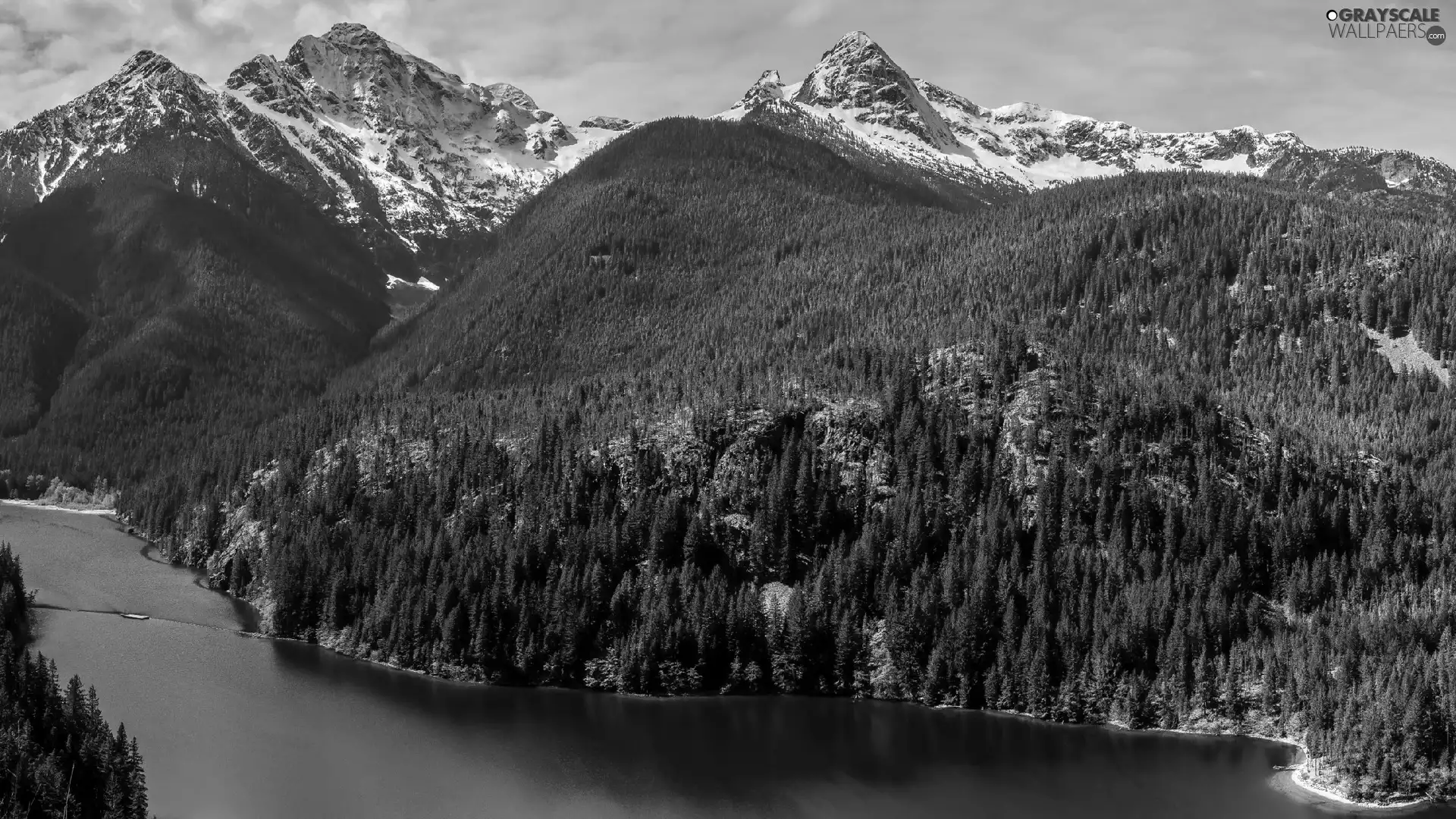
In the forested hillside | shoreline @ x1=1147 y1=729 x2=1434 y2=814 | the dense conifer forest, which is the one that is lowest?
the dense conifer forest

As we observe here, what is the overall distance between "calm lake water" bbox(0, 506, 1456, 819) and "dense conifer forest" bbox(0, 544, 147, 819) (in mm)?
6358

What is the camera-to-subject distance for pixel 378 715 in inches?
5600

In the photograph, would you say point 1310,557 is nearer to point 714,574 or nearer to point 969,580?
point 969,580

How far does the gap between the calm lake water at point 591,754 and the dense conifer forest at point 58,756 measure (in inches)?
250

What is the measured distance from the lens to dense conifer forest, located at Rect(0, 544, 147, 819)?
102688 mm

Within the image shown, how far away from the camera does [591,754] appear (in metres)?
133

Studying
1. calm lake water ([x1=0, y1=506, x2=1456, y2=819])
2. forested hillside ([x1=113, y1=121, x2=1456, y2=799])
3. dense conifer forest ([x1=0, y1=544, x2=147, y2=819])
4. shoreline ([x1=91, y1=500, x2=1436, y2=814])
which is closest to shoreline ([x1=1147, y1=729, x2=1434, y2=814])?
shoreline ([x1=91, y1=500, x2=1436, y2=814])

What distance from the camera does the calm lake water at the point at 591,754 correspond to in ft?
393

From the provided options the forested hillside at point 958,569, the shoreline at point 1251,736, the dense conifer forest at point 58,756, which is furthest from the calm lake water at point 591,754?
the dense conifer forest at point 58,756

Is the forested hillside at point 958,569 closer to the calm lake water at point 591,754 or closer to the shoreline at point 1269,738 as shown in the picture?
the shoreline at point 1269,738

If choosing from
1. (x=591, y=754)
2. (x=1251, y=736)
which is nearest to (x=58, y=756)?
(x=591, y=754)

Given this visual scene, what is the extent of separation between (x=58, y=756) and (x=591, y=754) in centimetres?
5021

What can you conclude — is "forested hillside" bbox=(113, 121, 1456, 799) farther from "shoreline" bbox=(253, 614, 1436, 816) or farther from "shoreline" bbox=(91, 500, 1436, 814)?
"shoreline" bbox=(253, 614, 1436, 816)

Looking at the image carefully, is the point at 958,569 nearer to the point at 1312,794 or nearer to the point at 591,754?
the point at 1312,794
